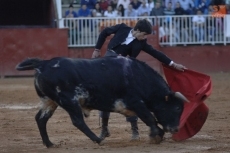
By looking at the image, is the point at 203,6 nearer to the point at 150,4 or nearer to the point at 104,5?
the point at 150,4

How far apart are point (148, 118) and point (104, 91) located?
2.20ft

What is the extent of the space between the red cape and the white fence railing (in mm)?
12414

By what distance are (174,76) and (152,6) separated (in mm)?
13639

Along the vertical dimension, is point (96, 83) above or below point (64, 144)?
above

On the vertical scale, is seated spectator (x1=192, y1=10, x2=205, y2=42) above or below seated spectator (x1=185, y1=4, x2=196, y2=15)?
below

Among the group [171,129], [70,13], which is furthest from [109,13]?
[171,129]

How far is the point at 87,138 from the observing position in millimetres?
10102

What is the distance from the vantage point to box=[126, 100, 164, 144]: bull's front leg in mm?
9102

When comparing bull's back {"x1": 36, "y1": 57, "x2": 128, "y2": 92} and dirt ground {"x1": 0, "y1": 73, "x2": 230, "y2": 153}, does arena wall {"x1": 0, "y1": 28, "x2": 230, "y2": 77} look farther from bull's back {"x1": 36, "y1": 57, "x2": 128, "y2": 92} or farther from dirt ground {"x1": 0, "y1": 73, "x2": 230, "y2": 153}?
bull's back {"x1": 36, "y1": 57, "x2": 128, "y2": 92}

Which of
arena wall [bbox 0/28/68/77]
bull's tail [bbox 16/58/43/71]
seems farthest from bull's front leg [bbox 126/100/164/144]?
arena wall [bbox 0/28/68/77]

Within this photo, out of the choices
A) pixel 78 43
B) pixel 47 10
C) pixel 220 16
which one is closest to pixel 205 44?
pixel 220 16

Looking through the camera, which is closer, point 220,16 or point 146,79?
point 146,79

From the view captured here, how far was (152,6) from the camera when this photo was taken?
23422mm

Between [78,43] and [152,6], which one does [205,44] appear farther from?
[78,43]
